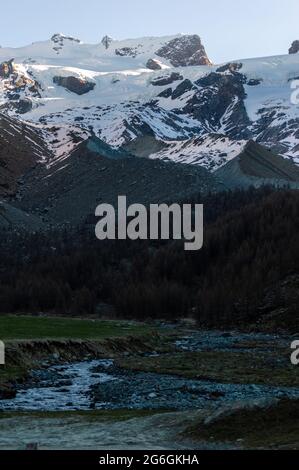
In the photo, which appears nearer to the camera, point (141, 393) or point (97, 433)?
point (97, 433)

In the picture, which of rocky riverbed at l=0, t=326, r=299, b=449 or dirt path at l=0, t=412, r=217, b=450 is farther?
rocky riverbed at l=0, t=326, r=299, b=449

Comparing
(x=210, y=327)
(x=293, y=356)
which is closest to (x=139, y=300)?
(x=210, y=327)

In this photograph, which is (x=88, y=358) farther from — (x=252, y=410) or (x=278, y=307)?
(x=278, y=307)

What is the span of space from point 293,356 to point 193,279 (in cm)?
12103

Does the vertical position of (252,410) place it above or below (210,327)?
above

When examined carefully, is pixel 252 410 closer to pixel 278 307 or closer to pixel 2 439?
pixel 2 439

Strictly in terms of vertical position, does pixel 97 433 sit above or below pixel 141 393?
above

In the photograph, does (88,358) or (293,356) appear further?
(293,356)

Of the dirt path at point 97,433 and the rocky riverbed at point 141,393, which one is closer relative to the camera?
the dirt path at point 97,433

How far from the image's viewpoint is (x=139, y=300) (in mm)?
170375
